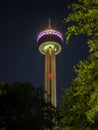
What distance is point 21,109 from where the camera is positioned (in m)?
39.2

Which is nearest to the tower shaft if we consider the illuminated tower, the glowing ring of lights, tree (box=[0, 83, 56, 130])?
the illuminated tower

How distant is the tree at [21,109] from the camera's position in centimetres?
3753

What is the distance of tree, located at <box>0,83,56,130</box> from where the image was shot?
123 ft

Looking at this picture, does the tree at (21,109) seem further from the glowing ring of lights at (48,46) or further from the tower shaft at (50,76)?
the glowing ring of lights at (48,46)

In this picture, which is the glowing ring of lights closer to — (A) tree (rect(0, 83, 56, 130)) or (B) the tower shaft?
(B) the tower shaft

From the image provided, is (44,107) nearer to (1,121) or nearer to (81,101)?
(1,121)

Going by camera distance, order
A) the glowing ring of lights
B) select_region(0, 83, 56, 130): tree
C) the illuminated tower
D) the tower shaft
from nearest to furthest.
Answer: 1. select_region(0, 83, 56, 130): tree
2. the tower shaft
3. the illuminated tower
4. the glowing ring of lights

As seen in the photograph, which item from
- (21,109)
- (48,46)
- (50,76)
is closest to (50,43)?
(48,46)

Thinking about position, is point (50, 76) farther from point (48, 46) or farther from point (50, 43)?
point (50, 43)

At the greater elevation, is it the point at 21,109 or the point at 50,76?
the point at 50,76

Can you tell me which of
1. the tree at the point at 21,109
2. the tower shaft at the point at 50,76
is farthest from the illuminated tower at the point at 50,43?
the tree at the point at 21,109

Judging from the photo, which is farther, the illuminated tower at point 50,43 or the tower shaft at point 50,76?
the illuminated tower at point 50,43

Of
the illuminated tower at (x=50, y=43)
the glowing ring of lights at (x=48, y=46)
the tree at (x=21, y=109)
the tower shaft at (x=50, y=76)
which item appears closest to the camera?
the tree at (x=21, y=109)

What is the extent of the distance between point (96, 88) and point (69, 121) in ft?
35.2
